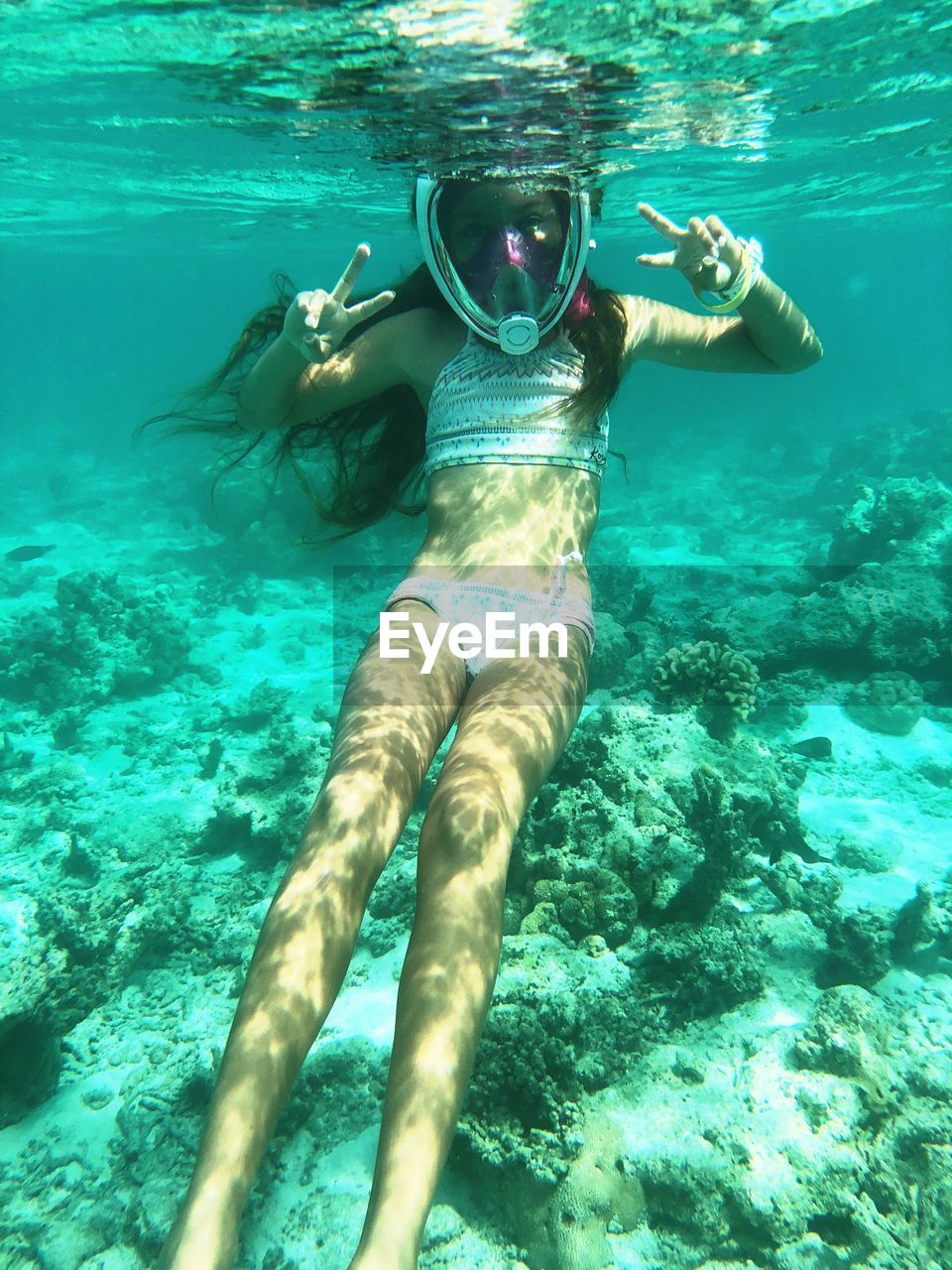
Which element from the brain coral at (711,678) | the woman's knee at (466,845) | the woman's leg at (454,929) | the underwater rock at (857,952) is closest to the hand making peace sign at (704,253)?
the woman's leg at (454,929)

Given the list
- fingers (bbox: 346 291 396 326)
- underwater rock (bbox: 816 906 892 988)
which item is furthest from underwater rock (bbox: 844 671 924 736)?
fingers (bbox: 346 291 396 326)

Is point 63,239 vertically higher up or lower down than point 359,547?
higher up

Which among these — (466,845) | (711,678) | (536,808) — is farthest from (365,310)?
(711,678)

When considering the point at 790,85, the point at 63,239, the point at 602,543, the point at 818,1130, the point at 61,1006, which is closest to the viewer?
the point at 818,1130

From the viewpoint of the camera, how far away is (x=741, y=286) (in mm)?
3232

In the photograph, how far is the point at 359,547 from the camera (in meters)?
14.0

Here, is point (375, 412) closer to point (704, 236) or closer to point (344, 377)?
point (344, 377)

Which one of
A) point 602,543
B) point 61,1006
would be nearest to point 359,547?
point 602,543

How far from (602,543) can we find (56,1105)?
43.5ft

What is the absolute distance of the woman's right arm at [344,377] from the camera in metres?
3.86

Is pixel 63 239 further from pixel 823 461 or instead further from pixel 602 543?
pixel 823 461

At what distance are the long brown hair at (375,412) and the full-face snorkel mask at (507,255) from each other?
235 mm

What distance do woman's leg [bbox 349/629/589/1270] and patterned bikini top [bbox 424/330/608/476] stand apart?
116 cm

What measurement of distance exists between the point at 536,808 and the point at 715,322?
3.11m
